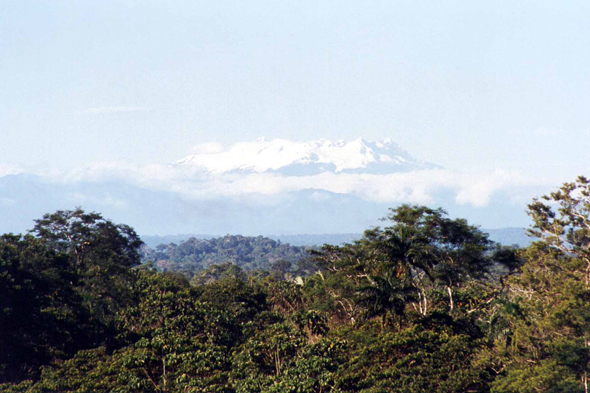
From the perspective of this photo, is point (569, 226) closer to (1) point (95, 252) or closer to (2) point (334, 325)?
(2) point (334, 325)

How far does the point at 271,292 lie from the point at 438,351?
828 inches

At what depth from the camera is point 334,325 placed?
4156 centimetres

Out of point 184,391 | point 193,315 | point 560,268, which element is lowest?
point 184,391

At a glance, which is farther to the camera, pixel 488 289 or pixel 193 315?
pixel 488 289

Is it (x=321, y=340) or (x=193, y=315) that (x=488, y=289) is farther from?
(x=193, y=315)

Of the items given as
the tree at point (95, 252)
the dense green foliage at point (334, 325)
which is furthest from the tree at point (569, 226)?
the tree at point (95, 252)

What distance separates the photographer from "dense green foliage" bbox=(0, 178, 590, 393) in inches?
1105

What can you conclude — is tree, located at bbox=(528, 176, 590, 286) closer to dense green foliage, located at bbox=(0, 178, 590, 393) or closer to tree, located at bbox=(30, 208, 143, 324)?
dense green foliage, located at bbox=(0, 178, 590, 393)

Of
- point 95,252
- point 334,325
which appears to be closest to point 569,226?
point 334,325

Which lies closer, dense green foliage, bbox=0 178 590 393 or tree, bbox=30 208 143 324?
dense green foliage, bbox=0 178 590 393

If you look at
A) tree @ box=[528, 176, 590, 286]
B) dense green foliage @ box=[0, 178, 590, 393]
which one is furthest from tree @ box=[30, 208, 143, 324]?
tree @ box=[528, 176, 590, 286]

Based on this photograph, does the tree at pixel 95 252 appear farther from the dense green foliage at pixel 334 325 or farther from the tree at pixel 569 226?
the tree at pixel 569 226

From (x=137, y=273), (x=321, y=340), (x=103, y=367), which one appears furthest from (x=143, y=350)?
(x=137, y=273)

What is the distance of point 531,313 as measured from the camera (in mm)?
30484
